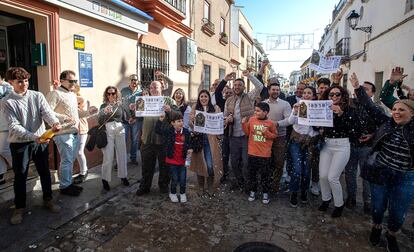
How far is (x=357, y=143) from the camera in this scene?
12.7 ft

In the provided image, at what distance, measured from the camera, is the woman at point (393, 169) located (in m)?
2.90

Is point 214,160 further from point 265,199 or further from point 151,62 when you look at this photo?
point 151,62

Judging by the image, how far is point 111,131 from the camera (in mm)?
4512

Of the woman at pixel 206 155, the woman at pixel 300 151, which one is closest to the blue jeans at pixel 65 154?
the woman at pixel 206 155

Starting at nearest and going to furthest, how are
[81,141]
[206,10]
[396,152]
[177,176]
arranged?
1. [396,152]
2. [177,176]
3. [81,141]
4. [206,10]

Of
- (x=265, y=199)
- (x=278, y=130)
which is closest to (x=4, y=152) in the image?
(x=265, y=199)

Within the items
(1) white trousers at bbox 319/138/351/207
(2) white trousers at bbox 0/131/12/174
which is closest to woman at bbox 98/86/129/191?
(2) white trousers at bbox 0/131/12/174

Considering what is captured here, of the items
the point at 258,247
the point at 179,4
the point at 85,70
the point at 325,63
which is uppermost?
the point at 179,4

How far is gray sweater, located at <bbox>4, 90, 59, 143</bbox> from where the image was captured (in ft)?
10.8

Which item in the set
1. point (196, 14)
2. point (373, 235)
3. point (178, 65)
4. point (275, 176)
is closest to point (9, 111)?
point (275, 176)

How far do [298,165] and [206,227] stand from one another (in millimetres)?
1619

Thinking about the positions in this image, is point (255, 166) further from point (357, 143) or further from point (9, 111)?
point (9, 111)

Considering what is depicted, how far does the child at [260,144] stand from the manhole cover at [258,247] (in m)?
1.16

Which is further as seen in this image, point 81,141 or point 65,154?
point 81,141
